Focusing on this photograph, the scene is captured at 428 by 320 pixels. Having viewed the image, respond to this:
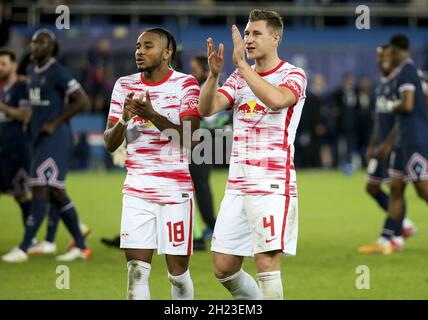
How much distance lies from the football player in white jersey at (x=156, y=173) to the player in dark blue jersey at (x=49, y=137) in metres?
4.32

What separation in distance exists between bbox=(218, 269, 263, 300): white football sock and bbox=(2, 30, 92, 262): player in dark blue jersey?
4507 mm

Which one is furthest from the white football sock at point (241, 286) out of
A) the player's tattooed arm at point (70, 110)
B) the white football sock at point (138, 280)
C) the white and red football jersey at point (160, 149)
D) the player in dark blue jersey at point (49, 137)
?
the player's tattooed arm at point (70, 110)

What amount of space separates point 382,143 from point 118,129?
6.41 meters

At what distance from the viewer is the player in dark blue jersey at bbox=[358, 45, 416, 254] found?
12.6m

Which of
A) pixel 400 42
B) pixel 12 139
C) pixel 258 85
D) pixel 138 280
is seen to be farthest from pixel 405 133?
pixel 138 280

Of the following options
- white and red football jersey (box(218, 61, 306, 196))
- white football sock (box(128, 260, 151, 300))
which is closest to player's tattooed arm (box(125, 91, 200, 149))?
white and red football jersey (box(218, 61, 306, 196))

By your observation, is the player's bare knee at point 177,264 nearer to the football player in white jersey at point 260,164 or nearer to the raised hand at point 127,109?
the football player in white jersey at point 260,164

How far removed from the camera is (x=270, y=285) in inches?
283

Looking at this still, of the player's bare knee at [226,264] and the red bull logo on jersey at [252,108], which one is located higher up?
the red bull logo on jersey at [252,108]

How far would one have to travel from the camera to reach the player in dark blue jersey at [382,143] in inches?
496

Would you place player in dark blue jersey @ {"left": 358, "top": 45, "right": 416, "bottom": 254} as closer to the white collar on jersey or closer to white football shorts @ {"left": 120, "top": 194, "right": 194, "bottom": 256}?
the white collar on jersey

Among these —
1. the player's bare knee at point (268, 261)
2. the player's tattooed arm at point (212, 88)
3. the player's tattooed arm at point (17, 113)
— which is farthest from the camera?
the player's tattooed arm at point (17, 113)

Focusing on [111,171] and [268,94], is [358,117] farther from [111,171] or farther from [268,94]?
[268,94]
